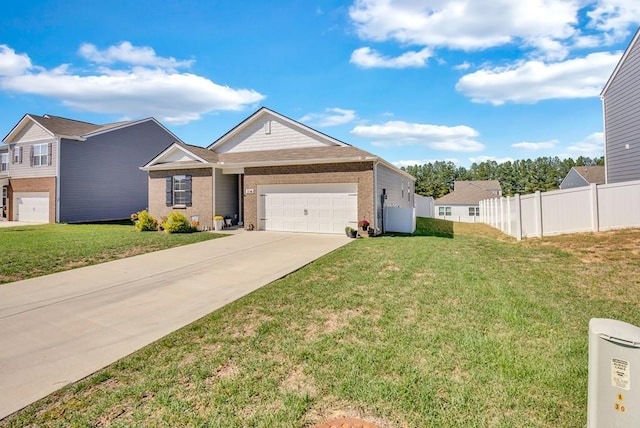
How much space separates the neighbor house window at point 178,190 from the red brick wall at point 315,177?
3807 mm

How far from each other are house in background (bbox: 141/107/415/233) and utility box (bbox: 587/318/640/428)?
11.8m

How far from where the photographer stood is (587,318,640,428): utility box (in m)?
1.77

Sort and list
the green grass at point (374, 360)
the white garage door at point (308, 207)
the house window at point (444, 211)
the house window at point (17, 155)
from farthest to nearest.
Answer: the house window at point (444, 211)
the house window at point (17, 155)
the white garage door at point (308, 207)
the green grass at point (374, 360)

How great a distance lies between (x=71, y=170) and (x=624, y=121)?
32331 millimetres

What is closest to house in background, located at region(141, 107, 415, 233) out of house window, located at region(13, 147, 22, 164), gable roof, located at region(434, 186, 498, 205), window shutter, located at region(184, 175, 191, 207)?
window shutter, located at region(184, 175, 191, 207)

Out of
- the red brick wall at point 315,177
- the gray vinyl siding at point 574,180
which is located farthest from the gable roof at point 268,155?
the gray vinyl siding at point 574,180

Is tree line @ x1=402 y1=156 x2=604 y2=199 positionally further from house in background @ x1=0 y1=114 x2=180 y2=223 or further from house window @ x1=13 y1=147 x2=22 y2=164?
house window @ x1=13 y1=147 x2=22 y2=164

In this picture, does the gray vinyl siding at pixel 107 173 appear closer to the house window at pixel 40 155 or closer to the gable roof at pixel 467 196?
the house window at pixel 40 155

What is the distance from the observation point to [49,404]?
2.81 m

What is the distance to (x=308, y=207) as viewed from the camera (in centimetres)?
1492

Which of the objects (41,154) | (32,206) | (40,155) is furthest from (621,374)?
(32,206)

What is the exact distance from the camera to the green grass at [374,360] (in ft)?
8.57

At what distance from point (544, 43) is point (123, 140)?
27040 mm

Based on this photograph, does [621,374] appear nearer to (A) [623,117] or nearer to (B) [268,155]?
(B) [268,155]
